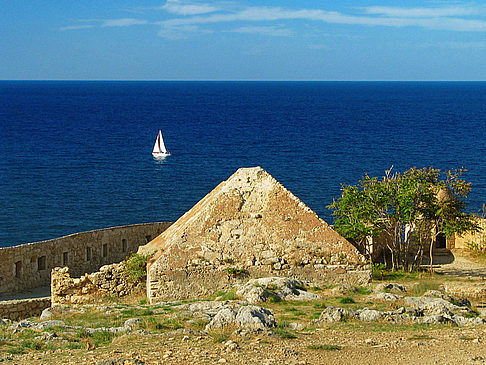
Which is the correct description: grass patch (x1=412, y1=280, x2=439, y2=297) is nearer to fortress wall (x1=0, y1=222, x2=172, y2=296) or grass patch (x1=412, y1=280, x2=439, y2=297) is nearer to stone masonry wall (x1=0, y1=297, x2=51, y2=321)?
stone masonry wall (x1=0, y1=297, x2=51, y2=321)

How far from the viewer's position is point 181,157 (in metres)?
97.8

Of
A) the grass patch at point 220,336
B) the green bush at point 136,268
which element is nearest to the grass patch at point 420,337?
the grass patch at point 220,336

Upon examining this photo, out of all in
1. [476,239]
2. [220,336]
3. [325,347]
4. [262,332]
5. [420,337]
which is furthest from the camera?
[476,239]

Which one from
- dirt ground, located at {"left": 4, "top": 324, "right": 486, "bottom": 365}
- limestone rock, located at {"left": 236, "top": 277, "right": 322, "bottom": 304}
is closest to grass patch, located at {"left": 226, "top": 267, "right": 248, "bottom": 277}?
limestone rock, located at {"left": 236, "top": 277, "right": 322, "bottom": 304}

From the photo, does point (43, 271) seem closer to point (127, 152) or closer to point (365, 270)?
point (365, 270)

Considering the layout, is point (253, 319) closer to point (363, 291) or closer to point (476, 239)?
point (363, 291)

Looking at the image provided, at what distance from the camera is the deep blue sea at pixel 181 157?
6341cm

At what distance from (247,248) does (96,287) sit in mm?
5349

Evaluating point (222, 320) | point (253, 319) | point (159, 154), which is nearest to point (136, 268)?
point (222, 320)

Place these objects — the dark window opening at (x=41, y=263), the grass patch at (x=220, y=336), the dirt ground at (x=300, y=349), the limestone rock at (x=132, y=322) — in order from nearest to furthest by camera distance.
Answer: the dirt ground at (x=300, y=349) → the grass patch at (x=220, y=336) → the limestone rock at (x=132, y=322) → the dark window opening at (x=41, y=263)

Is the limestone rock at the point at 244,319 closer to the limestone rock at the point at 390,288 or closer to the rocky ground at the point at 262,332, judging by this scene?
the rocky ground at the point at 262,332

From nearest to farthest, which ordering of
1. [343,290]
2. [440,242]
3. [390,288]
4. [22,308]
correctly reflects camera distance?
1. [343,290]
2. [390,288]
3. [22,308]
4. [440,242]

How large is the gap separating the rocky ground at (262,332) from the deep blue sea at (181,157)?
1386 inches

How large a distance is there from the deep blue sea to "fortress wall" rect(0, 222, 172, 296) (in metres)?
21.7
